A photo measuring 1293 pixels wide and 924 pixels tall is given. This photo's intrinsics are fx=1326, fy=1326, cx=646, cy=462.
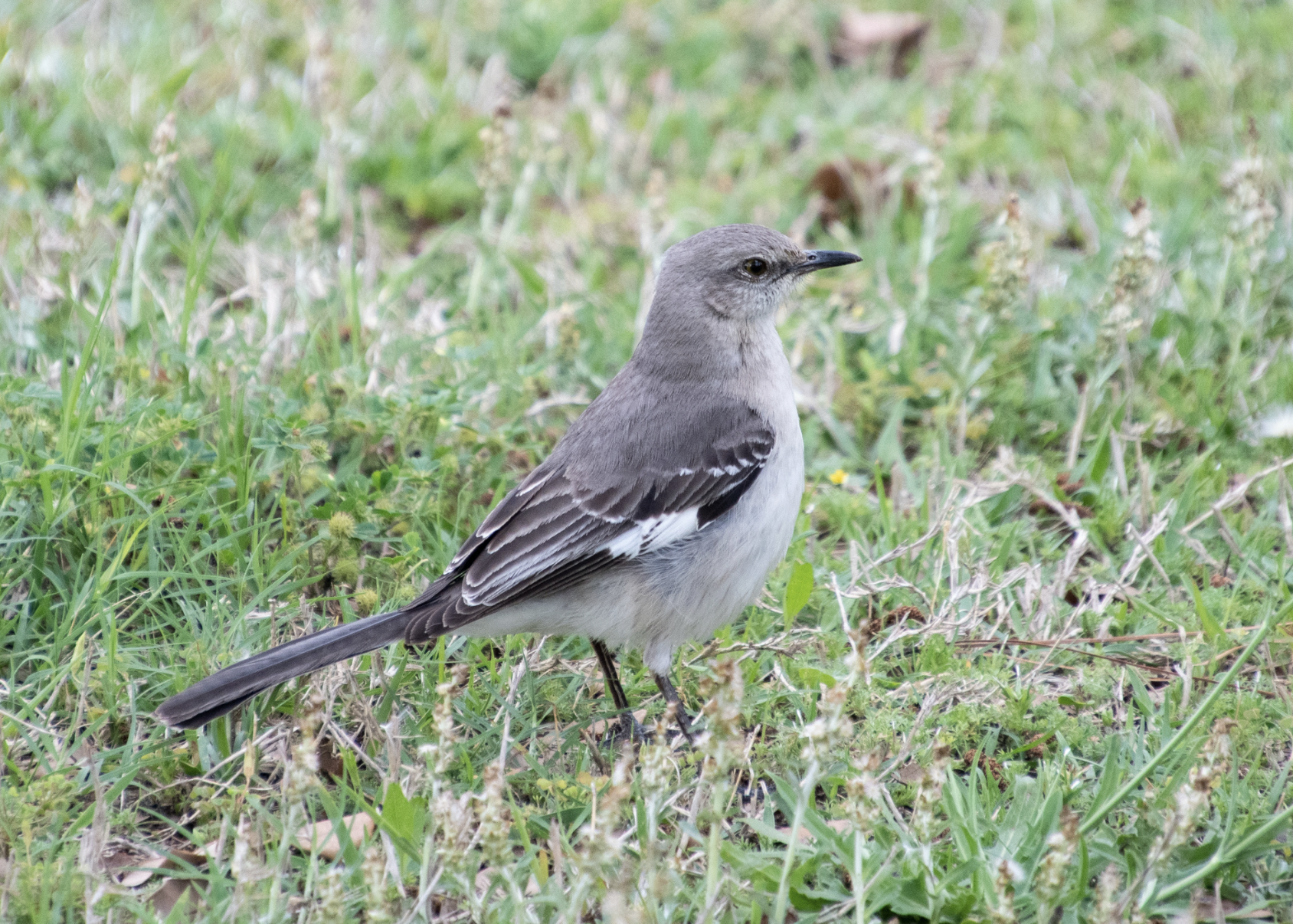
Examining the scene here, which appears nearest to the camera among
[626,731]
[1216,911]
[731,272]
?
[1216,911]

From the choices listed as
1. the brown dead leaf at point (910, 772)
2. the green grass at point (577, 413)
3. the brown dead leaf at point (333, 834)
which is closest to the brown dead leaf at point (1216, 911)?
the green grass at point (577, 413)

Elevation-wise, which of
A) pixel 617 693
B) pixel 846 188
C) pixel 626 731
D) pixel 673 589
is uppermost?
pixel 673 589

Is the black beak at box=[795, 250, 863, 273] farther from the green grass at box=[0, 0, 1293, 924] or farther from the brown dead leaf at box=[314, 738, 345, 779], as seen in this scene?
the brown dead leaf at box=[314, 738, 345, 779]

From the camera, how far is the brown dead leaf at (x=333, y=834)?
155 inches

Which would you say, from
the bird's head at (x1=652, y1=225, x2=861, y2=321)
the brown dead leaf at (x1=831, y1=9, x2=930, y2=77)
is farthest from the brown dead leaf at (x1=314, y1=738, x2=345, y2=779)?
the brown dead leaf at (x1=831, y1=9, x2=930, y2=77)

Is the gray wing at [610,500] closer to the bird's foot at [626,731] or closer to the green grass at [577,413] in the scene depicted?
the green grass at [577,413]

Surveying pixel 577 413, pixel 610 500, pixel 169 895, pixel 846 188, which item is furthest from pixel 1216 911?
pixel 846 188

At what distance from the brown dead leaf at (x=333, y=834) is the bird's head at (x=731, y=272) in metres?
2.23

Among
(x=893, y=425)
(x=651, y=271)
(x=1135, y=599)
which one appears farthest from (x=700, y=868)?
(x=651, y=271)

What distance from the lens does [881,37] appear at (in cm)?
930

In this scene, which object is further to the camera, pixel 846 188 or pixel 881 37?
pixel 881 37

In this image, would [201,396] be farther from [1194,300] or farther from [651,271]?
[1194,300]

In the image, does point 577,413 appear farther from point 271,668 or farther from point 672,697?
point 271,668

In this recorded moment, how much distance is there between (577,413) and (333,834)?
2763 millimetres
